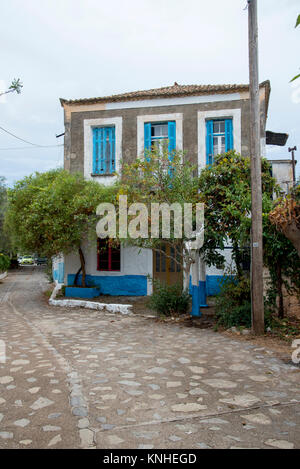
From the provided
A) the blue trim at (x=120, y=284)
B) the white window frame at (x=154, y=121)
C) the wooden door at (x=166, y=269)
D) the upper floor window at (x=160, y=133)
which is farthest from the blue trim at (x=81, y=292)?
the upper floor window at (x=160, y=133)

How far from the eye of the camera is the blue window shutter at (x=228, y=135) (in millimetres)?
12789

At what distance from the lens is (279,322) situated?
7.75 metres

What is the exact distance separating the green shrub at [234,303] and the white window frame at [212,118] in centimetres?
529

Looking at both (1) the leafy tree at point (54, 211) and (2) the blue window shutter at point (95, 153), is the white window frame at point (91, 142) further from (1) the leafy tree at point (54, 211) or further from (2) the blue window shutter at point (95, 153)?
(1) the leafy tree at point (54, 211)

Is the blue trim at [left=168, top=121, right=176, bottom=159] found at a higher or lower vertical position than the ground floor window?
higher

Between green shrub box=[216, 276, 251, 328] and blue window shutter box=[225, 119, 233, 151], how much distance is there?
18.9ft

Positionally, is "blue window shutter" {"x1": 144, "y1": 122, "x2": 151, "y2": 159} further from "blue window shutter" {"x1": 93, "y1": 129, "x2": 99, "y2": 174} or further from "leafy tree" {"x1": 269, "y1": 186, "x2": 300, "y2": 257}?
"leafy tree" {"x1": 269, "y1": 186, "x2": 300, "y2": 257}

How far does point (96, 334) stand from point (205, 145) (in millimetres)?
7806

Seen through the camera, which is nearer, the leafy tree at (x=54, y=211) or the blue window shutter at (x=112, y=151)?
the leafy tree at (x=54, y=211)

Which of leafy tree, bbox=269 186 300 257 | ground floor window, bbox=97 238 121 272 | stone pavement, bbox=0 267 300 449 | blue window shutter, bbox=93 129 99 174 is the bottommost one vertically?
stone pavement, bbox=0 267 300 449

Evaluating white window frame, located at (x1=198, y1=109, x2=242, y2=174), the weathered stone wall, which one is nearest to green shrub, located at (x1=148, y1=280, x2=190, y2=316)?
white window frame, located at (x1=198, y1=109, x2=242, y2=174)

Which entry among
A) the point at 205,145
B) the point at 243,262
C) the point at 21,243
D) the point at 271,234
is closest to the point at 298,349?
the point at 271,234

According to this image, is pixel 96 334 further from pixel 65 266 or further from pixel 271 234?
pixel 65 266

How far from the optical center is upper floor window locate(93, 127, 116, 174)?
13656mm
